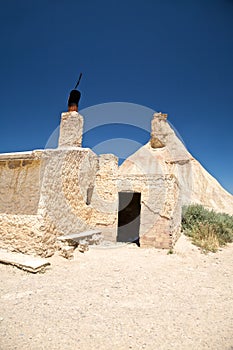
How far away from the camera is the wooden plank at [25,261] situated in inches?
180

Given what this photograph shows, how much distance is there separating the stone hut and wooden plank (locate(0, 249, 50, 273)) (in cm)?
24

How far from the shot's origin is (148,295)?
3.78 meters

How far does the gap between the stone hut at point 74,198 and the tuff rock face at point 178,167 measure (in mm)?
14205

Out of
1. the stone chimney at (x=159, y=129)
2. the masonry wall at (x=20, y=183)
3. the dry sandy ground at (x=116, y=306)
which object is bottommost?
the dry sandy ground at (x=116, y=306)

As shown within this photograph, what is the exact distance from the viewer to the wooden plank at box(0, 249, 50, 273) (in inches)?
180

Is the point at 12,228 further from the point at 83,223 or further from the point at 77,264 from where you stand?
the point at 83,223

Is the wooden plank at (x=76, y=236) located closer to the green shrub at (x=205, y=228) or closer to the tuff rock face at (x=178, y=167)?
the green shrub at (x=205, y=228)

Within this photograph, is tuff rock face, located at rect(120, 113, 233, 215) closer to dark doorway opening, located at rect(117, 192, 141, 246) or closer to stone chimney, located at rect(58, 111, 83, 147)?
dark doorway opening, located at rect(117, 192, 141, 246)

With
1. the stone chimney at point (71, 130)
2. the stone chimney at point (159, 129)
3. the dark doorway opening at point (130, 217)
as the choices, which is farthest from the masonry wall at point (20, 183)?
the stone chimney at point (159, 129)

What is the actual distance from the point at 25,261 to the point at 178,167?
2268 cm

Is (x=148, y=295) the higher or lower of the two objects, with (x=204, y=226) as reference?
lower

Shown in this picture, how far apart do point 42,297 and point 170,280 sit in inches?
99.8

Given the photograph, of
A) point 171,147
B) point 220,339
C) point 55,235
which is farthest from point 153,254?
point 171,147

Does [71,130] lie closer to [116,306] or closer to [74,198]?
[74,198]
